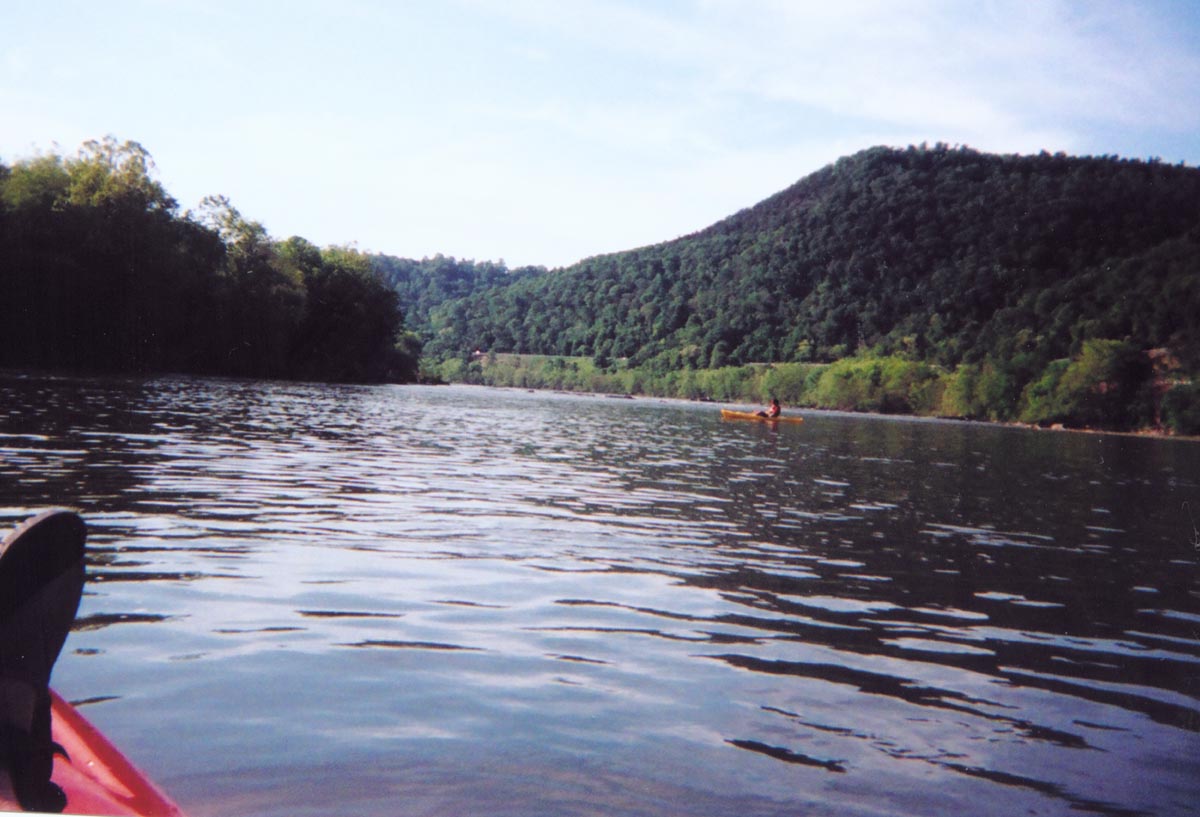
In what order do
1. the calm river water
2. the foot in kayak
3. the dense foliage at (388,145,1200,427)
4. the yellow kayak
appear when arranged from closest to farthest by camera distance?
the foot in kayak < the calm river water < the yellow kayak < the dense foliage at (388,145,1200,427)

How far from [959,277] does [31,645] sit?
460ft

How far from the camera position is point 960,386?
110m

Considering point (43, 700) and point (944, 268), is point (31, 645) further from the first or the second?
point (944, 268)

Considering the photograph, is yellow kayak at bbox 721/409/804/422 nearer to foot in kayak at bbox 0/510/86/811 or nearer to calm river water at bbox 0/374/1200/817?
calm river water at bbox 0/374/1200/817

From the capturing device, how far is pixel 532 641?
7.29 metres

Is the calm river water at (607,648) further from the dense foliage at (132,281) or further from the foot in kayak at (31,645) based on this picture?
the dense foliage at (132,281)

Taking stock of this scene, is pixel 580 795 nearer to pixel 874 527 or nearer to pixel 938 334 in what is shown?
pixel 874 527

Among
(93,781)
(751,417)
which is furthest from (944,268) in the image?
(93,781)

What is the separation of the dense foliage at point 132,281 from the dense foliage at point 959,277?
254ft

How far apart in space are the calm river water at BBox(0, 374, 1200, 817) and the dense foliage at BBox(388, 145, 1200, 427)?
295ft

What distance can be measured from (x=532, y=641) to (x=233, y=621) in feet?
7.61

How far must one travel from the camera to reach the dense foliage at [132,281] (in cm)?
5841

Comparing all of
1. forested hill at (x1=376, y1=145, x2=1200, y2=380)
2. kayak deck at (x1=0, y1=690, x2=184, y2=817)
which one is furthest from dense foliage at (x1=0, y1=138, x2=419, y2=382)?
forested hill at (x1=376, y1=145, x2=1200, y2=380)

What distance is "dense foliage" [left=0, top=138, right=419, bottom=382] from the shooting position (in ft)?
192
